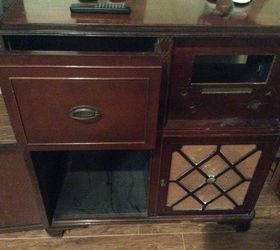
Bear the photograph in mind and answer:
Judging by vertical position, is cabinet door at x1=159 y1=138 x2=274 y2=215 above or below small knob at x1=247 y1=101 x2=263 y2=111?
below

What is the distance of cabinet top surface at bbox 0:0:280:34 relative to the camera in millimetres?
591

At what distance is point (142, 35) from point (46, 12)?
8.2 inches

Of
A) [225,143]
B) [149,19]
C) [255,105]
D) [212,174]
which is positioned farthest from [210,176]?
[149,19]

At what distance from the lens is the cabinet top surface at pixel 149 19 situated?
1.94 ft

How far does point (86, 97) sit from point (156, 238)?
0.63 m

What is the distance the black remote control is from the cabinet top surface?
0.01 meters

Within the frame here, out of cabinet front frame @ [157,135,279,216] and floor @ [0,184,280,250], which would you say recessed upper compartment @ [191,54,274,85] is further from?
floor @ [0,184,280,250]

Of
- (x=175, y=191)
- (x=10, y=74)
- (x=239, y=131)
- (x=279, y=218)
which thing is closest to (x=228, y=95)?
(x=239, y=131)

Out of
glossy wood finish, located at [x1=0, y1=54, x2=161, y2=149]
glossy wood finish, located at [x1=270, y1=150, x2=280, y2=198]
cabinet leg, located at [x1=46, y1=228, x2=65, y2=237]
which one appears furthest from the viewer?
glossy wood finish, located at [x1=270, y1=150, x2=280, y2=198]

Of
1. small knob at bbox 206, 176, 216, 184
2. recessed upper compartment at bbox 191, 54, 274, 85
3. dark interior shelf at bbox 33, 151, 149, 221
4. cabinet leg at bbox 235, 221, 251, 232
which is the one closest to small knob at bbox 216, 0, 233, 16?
recessed upper compartment at bbox 191, 54, 274, 85

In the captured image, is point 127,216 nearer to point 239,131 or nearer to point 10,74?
point 239,131

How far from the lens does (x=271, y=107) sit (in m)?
0.75

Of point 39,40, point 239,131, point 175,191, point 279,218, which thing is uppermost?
point 39,40

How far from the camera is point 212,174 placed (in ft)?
2.89
